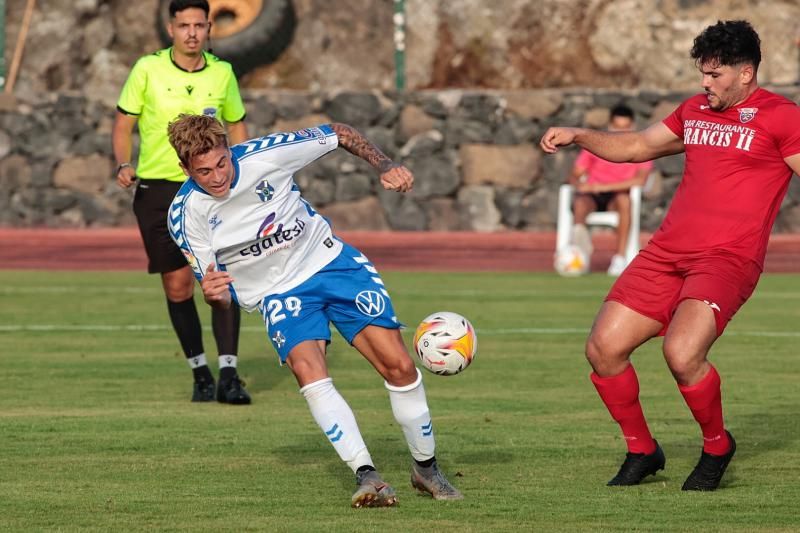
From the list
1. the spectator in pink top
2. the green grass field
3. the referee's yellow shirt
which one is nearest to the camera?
the green grass field

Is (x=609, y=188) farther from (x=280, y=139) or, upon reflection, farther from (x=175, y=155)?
(x=280, y=139)

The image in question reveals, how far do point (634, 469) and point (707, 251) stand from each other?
999 mm

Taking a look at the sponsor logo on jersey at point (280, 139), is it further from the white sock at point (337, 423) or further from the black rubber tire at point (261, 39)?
the black rubber tire at point (261, 39)

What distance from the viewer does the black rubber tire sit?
85.4ft

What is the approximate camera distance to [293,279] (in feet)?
22.2

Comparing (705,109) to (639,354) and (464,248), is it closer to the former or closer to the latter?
(639,354)

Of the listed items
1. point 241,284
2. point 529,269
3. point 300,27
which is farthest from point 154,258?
point 300,27

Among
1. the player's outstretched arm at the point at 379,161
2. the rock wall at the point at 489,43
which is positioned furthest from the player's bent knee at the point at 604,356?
the rock wall at the point at 489,43

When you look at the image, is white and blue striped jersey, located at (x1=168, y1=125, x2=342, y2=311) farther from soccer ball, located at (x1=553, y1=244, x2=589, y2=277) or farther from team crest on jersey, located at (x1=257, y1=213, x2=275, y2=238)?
soccer ball, located at (x1=553, y1=244, x2=589, y2=277)

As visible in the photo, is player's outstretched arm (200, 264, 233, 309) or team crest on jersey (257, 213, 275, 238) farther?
team crest on jersey (257, 213, 275, 238)

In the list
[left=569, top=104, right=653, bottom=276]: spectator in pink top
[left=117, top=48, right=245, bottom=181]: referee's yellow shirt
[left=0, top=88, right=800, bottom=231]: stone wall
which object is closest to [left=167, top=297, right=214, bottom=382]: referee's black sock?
[left=117, top=48, right=245, bottom=181]: referee's yellow shirt

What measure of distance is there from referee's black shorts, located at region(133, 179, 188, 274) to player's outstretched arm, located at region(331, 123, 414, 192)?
2663mm

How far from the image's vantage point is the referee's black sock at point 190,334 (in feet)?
31.7

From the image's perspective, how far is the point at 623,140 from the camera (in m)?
7.35
